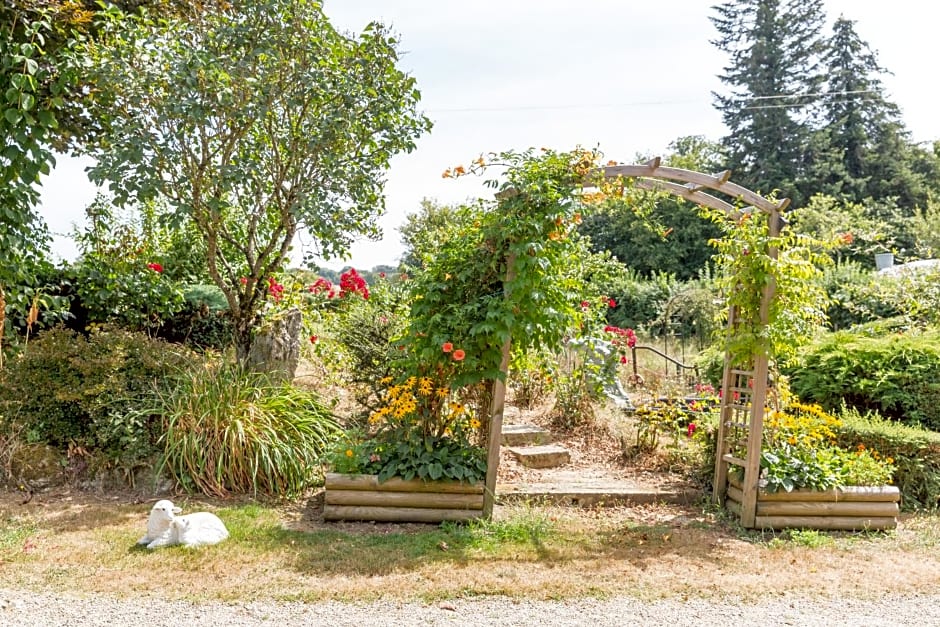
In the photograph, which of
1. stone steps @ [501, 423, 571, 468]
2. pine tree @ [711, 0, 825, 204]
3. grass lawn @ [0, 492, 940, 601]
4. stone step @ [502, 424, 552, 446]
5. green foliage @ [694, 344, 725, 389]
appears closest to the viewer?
grass lawn @ [0, 492, 940, 601]

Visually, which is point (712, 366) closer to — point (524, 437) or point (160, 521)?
point (524, 437)

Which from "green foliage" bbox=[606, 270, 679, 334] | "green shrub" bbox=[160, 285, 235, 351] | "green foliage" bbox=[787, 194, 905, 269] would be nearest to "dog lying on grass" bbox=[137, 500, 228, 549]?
"green shrub" bbox=[160, 285, 235, 351]

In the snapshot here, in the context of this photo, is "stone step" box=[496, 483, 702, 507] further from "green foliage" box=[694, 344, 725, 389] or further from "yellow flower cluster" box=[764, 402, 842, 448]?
"green foliage" box=[694, 344, 725, 389]

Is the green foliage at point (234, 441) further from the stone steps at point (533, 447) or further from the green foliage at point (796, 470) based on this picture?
the green foliage at point (796, 470)

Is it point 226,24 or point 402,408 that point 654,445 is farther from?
point 226,24

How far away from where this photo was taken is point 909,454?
518 centimetres

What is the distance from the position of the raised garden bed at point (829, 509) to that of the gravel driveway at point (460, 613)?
4.20 feet

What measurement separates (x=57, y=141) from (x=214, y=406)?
3064mm

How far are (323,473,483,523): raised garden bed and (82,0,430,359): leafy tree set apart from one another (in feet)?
6.84

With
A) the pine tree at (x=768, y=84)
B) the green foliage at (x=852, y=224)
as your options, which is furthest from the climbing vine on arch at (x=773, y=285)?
the pine tree at (x=768, y=84)

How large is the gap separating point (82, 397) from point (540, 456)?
11.7ft

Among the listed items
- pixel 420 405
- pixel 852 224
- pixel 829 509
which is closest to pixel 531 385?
pixel 420 405

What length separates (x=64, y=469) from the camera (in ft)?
16.2

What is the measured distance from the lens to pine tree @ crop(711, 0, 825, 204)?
24578mm
